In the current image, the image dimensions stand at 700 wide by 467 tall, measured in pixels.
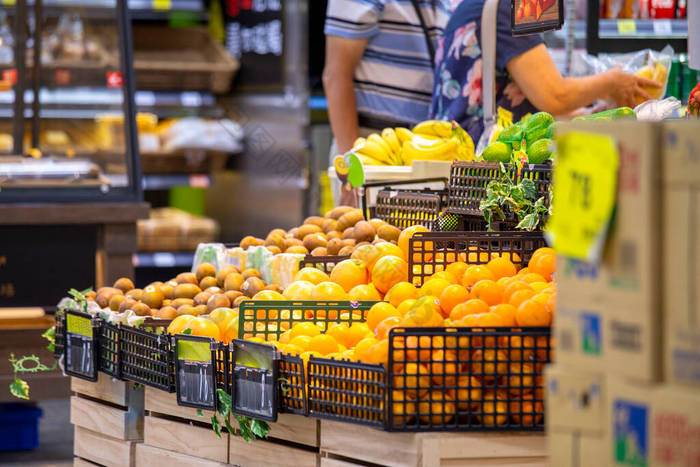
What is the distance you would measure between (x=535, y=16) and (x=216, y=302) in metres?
1.18

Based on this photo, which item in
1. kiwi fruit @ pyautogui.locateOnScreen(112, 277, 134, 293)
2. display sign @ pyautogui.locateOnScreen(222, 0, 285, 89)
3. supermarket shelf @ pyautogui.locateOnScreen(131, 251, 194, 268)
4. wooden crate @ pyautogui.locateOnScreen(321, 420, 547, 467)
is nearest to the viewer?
wooden crate @ pyautogui.locateOnScreen(321, 420, 547, 467)

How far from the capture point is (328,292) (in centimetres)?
233

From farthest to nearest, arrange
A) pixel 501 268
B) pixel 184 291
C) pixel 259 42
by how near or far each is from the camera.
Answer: pixel 259 42
pixel 184 291
pixel 501 268

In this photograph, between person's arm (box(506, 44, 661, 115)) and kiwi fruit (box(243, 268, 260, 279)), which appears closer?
kiwi fruit (box(243, 268, 260, 279))

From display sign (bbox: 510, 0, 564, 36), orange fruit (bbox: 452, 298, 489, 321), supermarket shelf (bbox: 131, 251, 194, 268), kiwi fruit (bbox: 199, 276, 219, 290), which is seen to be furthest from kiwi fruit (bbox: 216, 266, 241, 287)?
supermarket shelf (bbox: 131, 251, 194, 268)

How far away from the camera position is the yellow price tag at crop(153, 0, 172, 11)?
6.67 meters

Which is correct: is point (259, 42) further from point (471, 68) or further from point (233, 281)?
point (233, 281)

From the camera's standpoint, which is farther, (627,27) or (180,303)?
(627,27)

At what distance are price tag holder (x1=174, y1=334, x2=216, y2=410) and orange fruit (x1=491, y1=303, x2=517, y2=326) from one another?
0.57m

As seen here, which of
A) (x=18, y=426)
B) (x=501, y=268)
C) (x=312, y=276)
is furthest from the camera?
(x=18, y=426)

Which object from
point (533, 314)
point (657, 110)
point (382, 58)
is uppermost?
point (382, 58)

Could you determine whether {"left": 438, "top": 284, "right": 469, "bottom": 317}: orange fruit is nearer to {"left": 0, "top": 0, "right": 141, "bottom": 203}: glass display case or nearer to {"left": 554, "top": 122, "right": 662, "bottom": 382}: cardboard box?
{"left": 554, "top": 122, "right": 662, "bottom": 382}: cardboard box

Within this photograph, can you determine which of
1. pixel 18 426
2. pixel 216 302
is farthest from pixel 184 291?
pixel 18 426

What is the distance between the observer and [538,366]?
1885 millimetres
